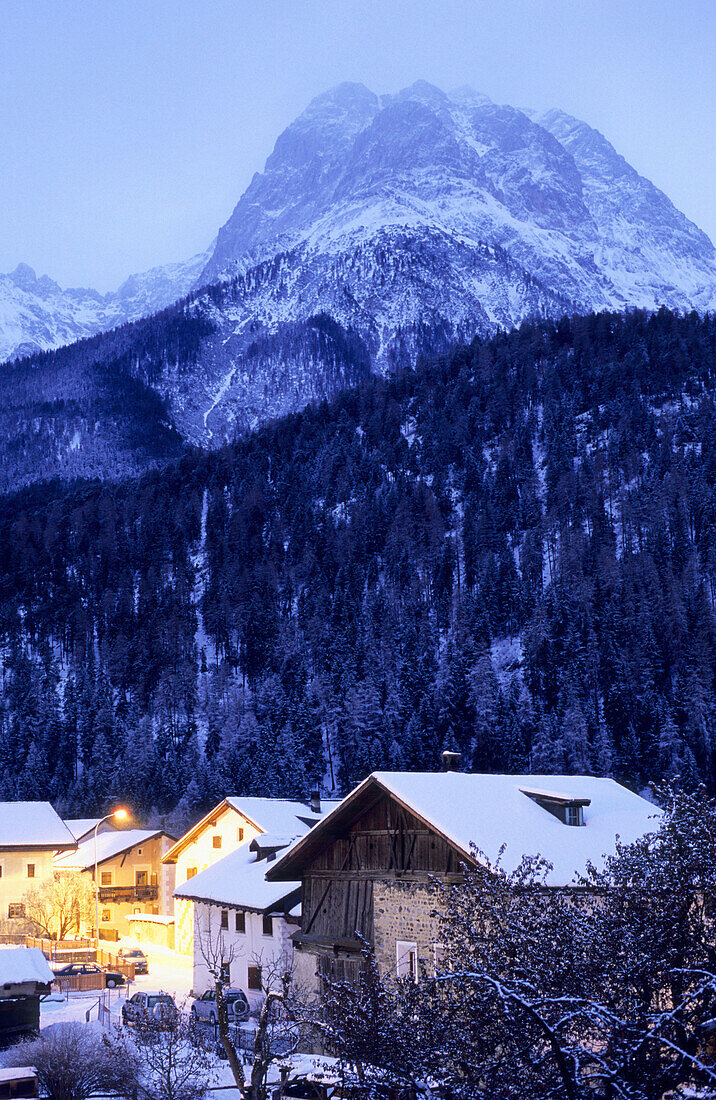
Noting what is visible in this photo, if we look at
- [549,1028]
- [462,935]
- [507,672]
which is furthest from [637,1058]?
[507,672]

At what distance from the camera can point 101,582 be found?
179 metres

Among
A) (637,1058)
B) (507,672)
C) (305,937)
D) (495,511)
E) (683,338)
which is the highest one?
(683,338)

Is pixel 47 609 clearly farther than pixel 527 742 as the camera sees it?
Yes

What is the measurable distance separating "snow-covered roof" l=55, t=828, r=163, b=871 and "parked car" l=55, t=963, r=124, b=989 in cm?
1933

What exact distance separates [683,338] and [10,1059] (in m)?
164

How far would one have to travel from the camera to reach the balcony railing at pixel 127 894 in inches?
2879

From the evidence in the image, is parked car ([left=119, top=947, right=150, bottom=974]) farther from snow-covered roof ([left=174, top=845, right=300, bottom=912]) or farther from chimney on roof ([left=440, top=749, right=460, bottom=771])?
chimney on roof ([left=440, top=749, right=460, bottom=771])

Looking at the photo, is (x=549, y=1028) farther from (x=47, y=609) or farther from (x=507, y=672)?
(x=47, y=609)

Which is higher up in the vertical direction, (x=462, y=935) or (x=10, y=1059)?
(x=462, y=935)

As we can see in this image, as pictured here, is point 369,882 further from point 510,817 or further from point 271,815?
point 271,815

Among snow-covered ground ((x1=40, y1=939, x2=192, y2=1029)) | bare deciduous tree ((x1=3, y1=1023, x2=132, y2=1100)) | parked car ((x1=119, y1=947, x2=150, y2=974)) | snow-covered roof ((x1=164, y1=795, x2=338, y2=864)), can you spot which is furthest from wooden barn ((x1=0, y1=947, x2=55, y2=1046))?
parked car ((x1=119, y1=947, x2=150, y2=974))

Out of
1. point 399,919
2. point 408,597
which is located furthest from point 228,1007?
point 408,597

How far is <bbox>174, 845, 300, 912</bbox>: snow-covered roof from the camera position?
131 feet

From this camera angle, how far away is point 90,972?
165 ft
